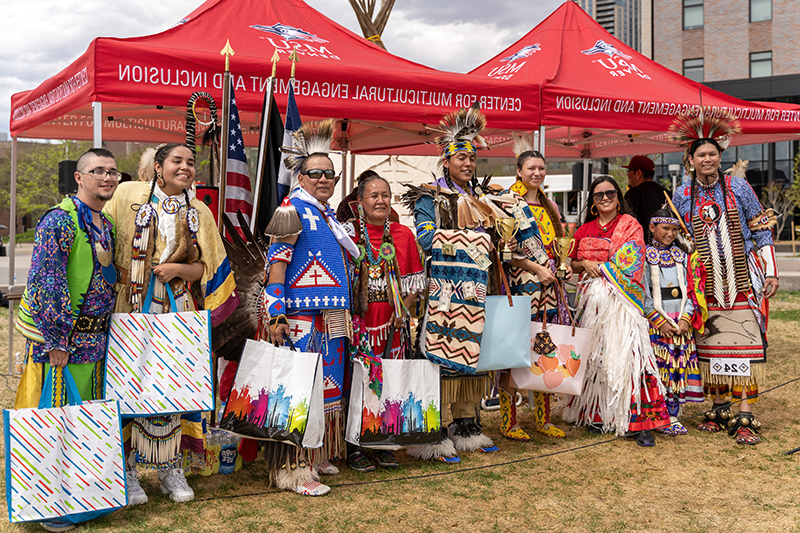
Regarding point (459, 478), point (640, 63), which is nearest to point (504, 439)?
Result: point (459, 478)

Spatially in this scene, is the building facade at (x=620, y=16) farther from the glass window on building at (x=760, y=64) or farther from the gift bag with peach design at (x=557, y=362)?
the gift bag with peach design at (x=557, y=362)

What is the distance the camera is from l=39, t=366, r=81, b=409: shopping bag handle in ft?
9.93

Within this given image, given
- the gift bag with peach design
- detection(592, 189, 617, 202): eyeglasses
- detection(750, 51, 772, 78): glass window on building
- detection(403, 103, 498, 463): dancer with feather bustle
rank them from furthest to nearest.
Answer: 1. detection(750, 51, 772, 78): glass window on building
2. detection(592, 189, 617, 202): eyeglasses
3. the gift bag with peach design
4. detection(403, 103, 498, 463): dancer with feather bustle

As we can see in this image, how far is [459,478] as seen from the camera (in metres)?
3.79

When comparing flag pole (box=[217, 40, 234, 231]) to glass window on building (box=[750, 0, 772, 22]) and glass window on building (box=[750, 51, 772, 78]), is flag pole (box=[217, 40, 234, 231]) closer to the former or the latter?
glass window on building (box=[750, 51, 772, 78])

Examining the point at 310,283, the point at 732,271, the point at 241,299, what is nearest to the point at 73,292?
the point at 241,299

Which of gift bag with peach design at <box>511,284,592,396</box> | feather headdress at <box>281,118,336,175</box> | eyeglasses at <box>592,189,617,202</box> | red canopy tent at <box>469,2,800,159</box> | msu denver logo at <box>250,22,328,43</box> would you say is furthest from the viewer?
red canopy tent at <box>469,2,800,159</box>

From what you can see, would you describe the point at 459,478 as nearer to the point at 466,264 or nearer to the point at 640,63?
the point at 466,264

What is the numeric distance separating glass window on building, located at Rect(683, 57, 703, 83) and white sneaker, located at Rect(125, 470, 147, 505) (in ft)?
102

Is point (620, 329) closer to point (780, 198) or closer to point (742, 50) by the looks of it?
point (780, 198)

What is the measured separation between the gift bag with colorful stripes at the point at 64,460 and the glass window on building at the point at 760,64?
31.2 metres

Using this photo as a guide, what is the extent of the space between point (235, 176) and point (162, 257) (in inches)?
39.5

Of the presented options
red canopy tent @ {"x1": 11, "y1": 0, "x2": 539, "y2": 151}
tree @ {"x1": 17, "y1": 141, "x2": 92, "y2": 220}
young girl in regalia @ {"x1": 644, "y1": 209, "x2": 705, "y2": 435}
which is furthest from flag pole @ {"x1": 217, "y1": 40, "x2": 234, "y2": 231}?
tree @ {"x1": 17, "y1": 141, "x2": 92, "y2": 220}

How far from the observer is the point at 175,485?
3.45 meters
